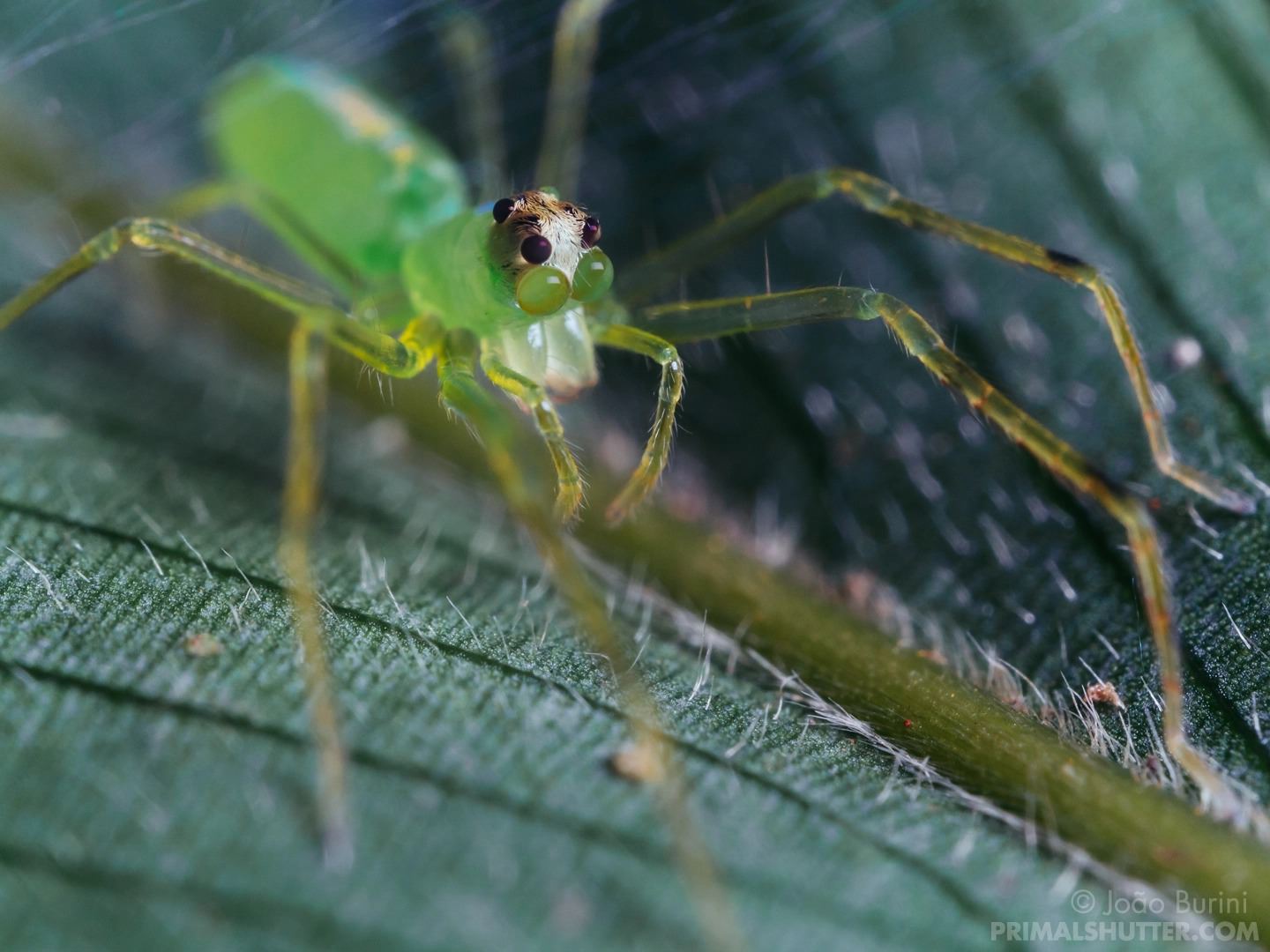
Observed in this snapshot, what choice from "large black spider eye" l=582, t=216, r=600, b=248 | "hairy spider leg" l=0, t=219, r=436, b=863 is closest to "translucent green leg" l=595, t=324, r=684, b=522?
"large black spider eye" l=582, t=216, r=600, b=248

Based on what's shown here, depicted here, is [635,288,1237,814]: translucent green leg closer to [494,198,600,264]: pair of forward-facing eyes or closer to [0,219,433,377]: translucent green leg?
[494,198,600,264]: pair of forward-facing eyes

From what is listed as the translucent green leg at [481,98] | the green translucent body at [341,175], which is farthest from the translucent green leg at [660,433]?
the translucent green leg at [481,98]

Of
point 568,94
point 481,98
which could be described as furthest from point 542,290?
point 481,98

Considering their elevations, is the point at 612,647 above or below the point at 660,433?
below

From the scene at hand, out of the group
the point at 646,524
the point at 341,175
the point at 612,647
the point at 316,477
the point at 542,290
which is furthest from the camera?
the point at 341,175

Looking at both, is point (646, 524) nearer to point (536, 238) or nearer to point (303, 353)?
point (536, 238)

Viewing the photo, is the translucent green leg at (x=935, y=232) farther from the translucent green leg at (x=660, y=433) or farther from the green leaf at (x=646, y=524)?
the translucent green leg at (x=660, y=433)
